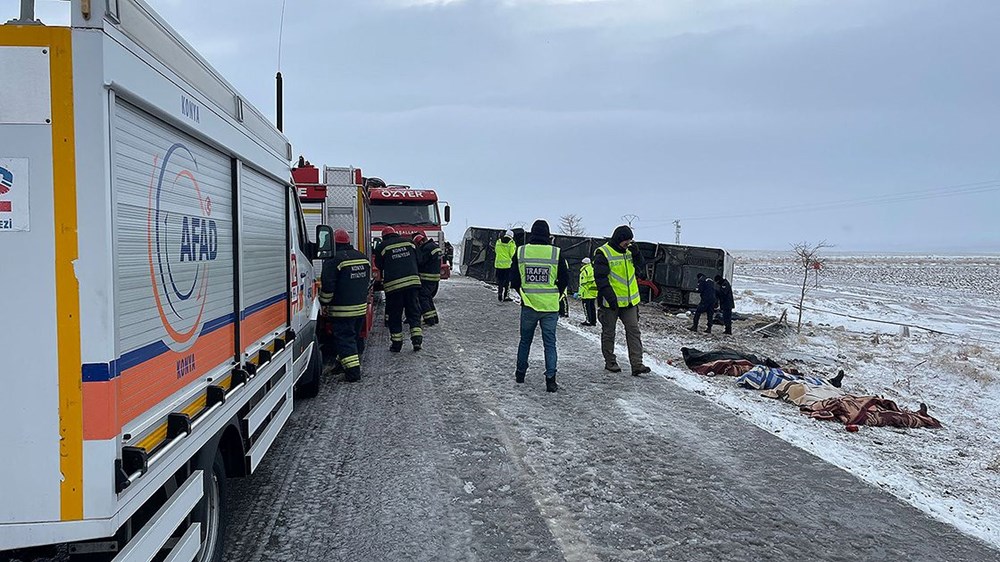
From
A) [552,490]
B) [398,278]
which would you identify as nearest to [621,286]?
[398,278]

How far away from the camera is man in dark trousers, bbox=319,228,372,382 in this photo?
8586 mm

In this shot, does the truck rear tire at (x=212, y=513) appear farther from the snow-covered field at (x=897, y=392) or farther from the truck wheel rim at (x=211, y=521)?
the snow-covered field at (x=897, y=392)

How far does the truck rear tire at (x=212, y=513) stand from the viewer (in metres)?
3.50

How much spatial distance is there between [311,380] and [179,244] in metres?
4.76

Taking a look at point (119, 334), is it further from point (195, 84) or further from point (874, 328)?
point (874, 328)

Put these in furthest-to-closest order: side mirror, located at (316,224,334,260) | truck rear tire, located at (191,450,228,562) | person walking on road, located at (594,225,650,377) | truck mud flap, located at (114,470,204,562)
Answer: person walking on road, located at (594,225,650,377) → side mirror, located at (316,224,334,260) → truck rear tire, located at (191,450,228,562) → truck mud flap, located at (114,470,204,562)

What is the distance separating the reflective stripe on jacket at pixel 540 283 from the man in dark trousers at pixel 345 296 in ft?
6.89

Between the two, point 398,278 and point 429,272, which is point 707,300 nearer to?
point 429,272

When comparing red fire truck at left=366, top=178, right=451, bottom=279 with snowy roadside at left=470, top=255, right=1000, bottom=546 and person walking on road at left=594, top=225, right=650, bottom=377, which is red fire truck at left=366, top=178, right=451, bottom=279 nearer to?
snowy roadside at left=470, top=255, right=1000, bottom=546

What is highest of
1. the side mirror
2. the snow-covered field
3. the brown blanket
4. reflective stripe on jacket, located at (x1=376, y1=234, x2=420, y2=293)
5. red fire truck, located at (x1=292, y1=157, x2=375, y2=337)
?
red fire truck, located at (x1=292, y1=157, x2=375, y2=337)

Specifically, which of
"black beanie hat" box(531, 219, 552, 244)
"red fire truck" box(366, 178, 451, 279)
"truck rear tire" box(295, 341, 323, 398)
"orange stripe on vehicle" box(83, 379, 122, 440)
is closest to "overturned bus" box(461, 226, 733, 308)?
"red fire truck" box(366, 178, 451, 279)

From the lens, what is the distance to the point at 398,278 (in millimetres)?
10234

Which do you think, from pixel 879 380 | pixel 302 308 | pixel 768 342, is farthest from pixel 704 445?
pixel 768 342

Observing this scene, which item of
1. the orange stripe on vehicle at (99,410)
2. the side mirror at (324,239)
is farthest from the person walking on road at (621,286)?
the orange stripe on vehicle at (99,410)
